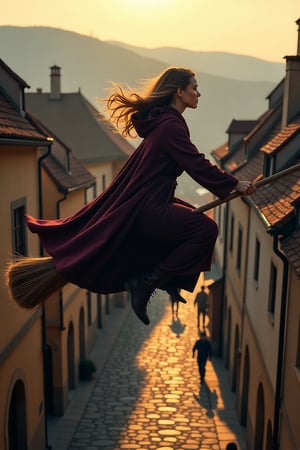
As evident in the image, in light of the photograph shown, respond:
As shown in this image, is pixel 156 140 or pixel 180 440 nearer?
pixel 156 140

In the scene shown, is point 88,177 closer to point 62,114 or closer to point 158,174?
point 62,114

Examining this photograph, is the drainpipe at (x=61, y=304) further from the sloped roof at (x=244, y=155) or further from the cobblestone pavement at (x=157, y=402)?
the sloped roof at (x=244, y=155)

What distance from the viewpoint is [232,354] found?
20.5m

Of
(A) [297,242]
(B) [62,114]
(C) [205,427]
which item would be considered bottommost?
(C) [205,427]

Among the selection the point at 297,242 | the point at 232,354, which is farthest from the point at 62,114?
the point at 297,242

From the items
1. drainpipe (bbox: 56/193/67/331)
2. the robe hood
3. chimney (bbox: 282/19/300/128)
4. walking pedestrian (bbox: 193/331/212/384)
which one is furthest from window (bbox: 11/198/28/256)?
walking pedestrian (bbox: 193/331/212/384)

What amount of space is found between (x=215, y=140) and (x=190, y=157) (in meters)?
177

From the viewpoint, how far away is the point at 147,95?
14.2 ft

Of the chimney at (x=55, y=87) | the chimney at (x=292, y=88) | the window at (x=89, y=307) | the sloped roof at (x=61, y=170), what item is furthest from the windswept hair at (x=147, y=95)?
the chimney at (x=55, y=87)

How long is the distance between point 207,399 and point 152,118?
16.3m

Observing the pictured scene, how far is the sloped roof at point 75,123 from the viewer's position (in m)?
28.3

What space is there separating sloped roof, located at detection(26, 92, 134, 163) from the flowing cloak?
A: 23452 millimetres

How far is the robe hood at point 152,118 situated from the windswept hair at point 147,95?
0.22 ft

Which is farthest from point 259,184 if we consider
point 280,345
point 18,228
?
point 18,228
